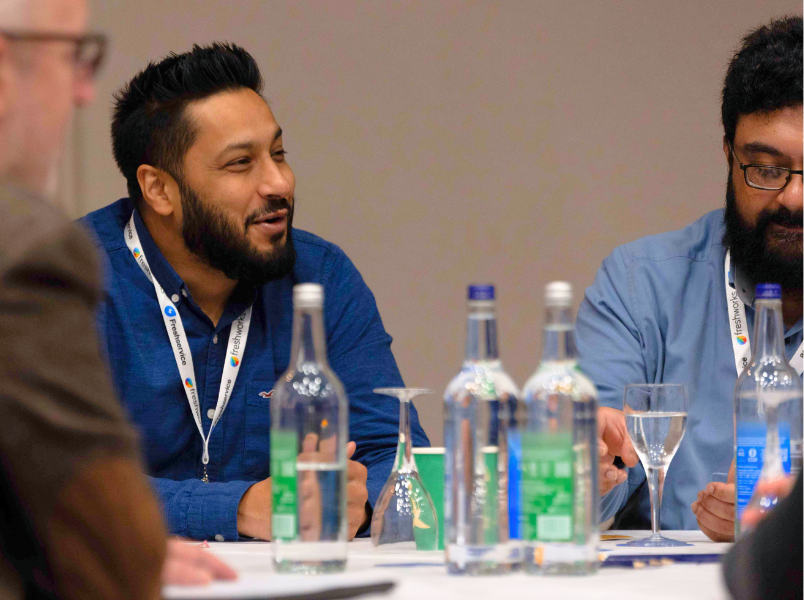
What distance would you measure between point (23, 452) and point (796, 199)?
68.9 inches

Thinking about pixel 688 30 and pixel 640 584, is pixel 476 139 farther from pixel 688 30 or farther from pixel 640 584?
pixel 640 584

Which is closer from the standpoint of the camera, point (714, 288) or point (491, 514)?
point (491, 514)

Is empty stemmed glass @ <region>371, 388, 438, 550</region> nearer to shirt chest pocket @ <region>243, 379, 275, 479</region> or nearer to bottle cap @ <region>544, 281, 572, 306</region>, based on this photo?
bottle cap @ <region>544, 281, 572, 306</region>

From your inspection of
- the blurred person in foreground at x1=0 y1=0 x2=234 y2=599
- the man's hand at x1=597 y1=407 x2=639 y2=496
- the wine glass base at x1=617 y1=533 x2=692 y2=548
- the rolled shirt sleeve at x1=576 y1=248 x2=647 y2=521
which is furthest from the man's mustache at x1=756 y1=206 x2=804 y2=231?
the blurred person in foreground at x1=0 y1=0 x2=234 y2=599

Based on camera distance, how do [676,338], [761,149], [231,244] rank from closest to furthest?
[761,149]
[676,338]
[231,244]

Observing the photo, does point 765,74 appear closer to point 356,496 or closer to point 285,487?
point 356,496

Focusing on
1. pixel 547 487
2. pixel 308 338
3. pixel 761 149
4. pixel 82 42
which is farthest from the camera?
pixel 761 149

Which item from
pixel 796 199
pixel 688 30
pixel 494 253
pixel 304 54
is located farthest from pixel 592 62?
pixel 796 199

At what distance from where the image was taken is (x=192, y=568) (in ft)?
3.22

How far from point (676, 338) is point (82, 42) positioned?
1.60 metres

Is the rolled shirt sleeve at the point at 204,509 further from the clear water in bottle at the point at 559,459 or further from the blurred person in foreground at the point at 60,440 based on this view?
the blurred person in foreground at the point at 60,440

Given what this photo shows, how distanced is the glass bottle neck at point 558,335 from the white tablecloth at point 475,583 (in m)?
0.24

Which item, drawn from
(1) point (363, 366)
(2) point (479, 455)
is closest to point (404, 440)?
(2) point (479, 455)

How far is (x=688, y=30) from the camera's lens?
12.8 feet
